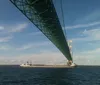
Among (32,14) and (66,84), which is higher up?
(32,14)

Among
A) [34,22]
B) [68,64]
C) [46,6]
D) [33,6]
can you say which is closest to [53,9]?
[46,6]

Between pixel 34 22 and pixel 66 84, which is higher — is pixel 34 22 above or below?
above

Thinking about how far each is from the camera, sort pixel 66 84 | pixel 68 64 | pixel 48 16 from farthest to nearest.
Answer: pixel 68 64, pixel 66 84, pixel 48 16

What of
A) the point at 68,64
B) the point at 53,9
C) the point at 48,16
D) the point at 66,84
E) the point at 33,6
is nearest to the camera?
the point at 33,6

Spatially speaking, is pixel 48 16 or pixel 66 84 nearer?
pixel 48 16

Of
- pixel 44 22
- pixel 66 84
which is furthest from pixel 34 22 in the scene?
pixel 66 84

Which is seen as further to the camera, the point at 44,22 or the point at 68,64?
the point at 68,64

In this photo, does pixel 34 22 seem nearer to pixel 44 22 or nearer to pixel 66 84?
pixel 44 22

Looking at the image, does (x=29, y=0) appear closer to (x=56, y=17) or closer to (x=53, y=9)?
(x=53, y=9)

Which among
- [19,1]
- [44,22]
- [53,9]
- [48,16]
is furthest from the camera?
[44,22]
